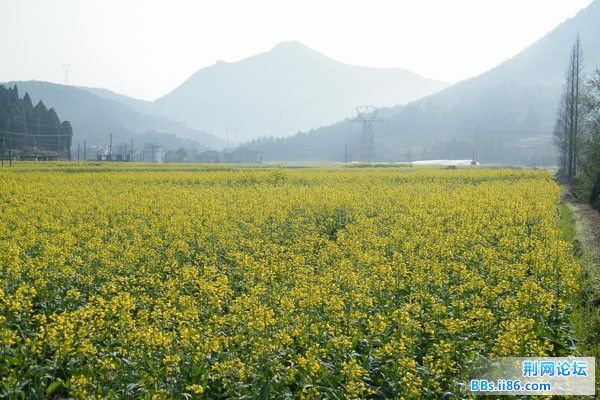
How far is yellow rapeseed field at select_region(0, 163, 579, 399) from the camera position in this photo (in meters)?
5.87

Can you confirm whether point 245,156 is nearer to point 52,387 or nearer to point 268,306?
point 268,306

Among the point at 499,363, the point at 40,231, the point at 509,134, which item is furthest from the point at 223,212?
the point at 509,134

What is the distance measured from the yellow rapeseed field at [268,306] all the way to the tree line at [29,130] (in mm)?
73915

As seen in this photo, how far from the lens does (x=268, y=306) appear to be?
785 centimetres

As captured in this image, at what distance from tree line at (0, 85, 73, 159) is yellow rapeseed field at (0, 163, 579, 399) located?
73.9 metres

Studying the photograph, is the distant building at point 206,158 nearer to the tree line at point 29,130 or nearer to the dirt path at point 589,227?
the tree line at point 29,130

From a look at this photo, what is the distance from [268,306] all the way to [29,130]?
325 feet

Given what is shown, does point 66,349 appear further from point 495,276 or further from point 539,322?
point 495,276

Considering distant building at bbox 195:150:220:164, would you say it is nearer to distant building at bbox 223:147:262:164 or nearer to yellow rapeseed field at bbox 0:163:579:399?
distant building at bbox 223:147:262:164

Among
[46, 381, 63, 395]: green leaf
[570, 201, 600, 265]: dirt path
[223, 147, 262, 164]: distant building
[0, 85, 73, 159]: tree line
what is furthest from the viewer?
[223, 147, 262, 164]: distant building

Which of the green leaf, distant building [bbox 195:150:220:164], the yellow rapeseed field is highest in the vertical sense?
distant building [bbox 195:150:220:164]

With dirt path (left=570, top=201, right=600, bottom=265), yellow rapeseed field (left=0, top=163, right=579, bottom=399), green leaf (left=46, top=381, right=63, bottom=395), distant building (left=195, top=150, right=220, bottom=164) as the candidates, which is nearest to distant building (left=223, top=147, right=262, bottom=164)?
distant building (left=195, top=150, right=220, bottom=164)

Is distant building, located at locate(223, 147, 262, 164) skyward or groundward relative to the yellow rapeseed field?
skyward

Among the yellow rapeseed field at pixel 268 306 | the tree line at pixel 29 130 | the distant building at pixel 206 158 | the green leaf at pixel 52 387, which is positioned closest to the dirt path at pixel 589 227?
the yellow rapeseed field at pixel 268 306
